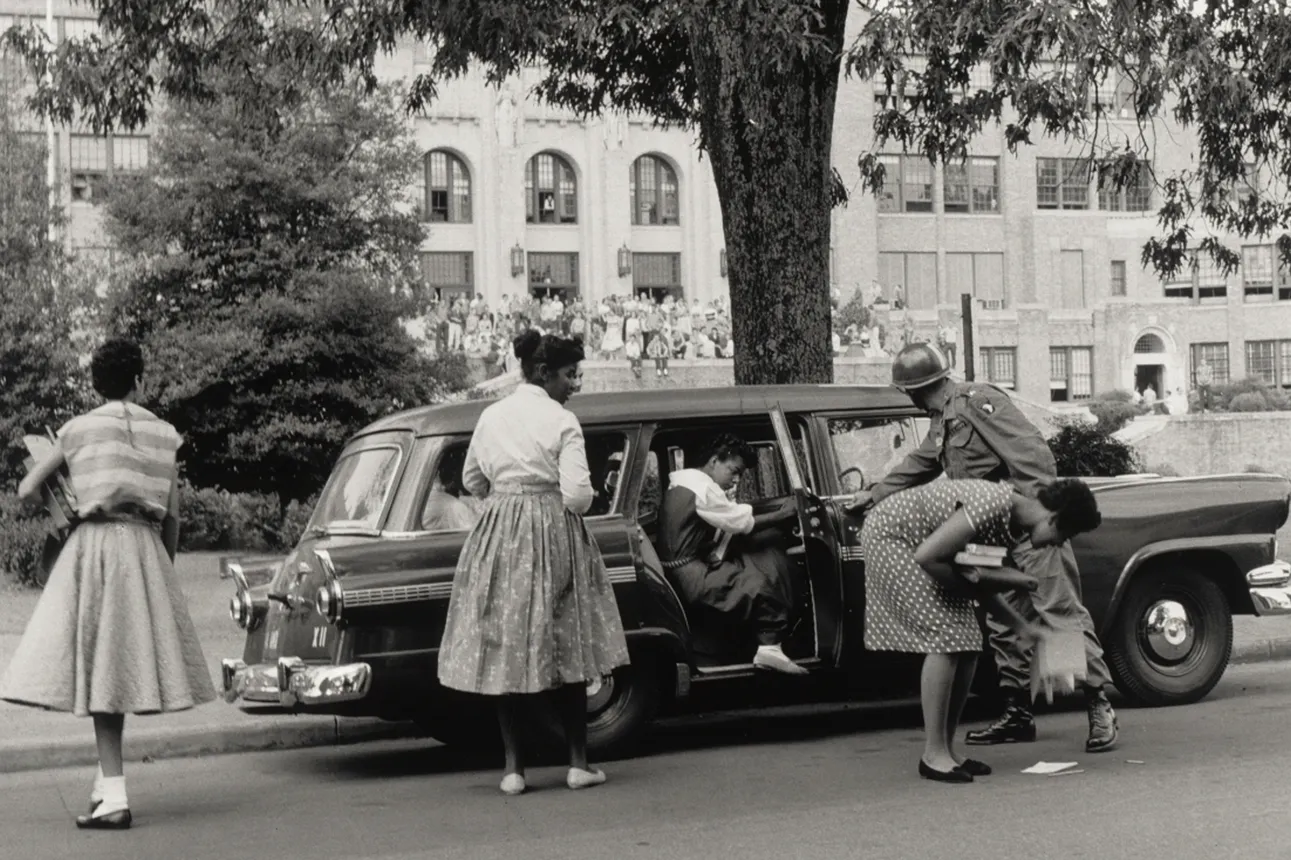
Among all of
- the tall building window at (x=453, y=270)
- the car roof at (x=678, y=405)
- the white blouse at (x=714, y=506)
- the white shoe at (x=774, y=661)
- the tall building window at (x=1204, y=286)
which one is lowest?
the white shoe at (x=774, y=661)

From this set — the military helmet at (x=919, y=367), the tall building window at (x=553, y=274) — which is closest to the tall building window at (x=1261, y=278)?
the tall building window at (x=553, y=274)

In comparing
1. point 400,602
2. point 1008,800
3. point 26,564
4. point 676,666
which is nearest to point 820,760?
point 676,666

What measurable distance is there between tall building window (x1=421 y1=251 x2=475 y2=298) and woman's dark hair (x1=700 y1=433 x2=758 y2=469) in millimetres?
52950

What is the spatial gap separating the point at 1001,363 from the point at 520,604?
5916 cm

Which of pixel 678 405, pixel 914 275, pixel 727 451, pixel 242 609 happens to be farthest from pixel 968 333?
pixel 914 275

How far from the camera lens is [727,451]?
9.35 metres

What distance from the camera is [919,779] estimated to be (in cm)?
814

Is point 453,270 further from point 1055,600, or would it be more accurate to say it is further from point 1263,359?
point 1055,600

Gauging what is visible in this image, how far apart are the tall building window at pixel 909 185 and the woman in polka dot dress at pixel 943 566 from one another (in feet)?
200

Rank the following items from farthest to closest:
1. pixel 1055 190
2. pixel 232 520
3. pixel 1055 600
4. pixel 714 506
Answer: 1. pixel 1055 190
2. pixel 232 520
3. pixel 714 506
4. pixel 1055 600

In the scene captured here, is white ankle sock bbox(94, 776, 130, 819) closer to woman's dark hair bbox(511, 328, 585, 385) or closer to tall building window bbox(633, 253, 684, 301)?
woman's dark hair bbox(511, 328, 585, 385)

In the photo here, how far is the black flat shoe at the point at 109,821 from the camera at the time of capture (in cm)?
750

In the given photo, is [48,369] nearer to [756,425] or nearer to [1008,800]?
[756,425]

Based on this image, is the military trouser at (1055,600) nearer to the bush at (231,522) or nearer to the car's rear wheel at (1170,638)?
the car's rear wheel at (1170,638)
